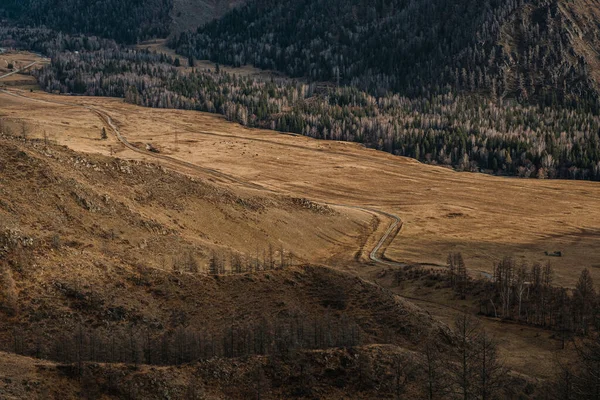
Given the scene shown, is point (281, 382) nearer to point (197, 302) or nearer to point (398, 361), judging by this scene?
point (398, 361)

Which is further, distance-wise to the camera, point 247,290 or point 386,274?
point 386,274

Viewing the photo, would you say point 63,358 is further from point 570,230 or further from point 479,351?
point 570,230

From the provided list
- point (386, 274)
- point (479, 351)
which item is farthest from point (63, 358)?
point (386, 274)

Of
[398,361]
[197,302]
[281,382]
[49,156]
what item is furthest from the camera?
[49,156]

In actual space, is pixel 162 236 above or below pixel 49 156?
below

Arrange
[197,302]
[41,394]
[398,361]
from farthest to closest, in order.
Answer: [197,302], [398,361], [41,394]

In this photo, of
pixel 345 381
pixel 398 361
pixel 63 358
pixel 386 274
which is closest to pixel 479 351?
pixel 398 361

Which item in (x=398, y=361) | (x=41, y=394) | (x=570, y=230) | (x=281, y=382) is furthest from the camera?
(x=570, y=230)

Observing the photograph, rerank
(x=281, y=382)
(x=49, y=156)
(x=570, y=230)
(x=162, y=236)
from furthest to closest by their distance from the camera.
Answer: (x=570, y=230), (x=49, y=156), (x=162, y=236), (x=281, y=382)

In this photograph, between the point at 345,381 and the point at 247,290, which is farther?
the point at 247,290
